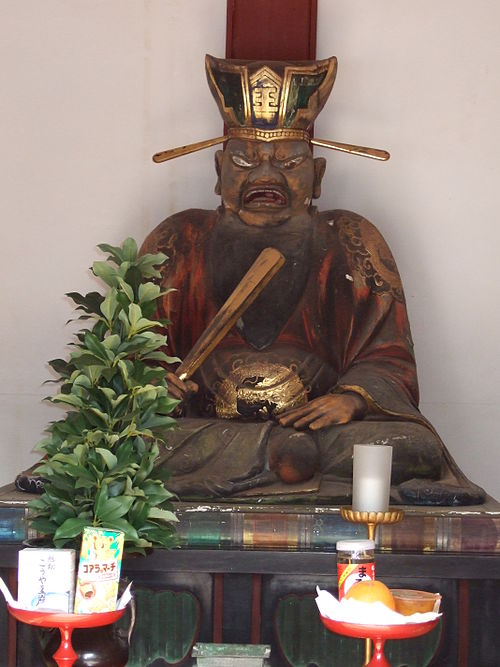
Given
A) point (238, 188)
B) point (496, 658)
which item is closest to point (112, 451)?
point (496, 658)

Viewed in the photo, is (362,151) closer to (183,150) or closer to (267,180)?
(267,180)

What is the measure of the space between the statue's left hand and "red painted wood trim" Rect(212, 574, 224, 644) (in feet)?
1.74

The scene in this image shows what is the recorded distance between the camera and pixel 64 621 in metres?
2.70

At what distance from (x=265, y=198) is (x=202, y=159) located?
23.8 inches

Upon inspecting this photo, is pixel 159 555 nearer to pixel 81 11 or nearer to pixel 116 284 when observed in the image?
pixel 116 284

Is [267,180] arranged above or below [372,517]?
above

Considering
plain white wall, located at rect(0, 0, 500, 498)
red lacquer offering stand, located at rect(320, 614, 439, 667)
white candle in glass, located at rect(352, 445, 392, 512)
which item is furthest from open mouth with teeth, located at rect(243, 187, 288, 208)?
red lacquer offering stand, located at rect(320, 614, 439, 667)

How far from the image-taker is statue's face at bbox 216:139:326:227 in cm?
448

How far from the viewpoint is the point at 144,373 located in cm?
321

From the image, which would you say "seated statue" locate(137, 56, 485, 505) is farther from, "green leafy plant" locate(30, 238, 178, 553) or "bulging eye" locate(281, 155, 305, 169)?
"green leafy plant" locate(30, 238, 178, 553)

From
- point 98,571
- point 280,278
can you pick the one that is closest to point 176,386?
point 280,278

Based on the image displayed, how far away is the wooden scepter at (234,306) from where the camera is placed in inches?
167

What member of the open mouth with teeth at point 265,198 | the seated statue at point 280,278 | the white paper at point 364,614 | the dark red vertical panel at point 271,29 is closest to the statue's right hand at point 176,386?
the seated statue at point 280,278

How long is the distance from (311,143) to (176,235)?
531mm
